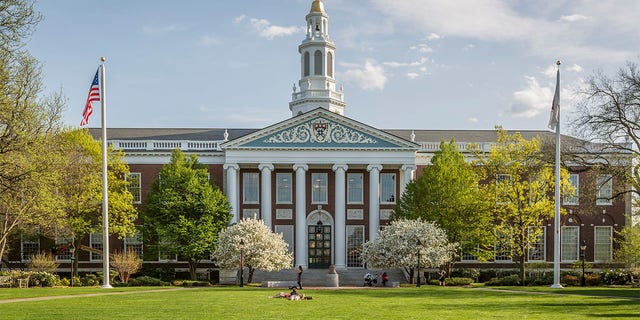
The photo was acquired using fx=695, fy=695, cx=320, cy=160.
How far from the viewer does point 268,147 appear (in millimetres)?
54062

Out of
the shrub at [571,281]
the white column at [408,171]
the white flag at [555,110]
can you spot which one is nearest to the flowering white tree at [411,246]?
the shrub at [571,281]

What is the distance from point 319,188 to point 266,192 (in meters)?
4.91

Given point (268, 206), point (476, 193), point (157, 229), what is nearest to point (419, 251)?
point (476, 193)

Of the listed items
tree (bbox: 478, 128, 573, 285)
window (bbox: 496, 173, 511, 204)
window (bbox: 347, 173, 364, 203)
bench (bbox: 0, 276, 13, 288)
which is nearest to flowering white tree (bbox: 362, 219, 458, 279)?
tree (bbox: 478, 128, 573, 285)

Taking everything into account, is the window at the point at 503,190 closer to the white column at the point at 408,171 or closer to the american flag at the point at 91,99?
the white column at the point at 408,171

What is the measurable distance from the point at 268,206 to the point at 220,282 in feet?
23.2

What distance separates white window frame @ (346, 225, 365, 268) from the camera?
55.8 m

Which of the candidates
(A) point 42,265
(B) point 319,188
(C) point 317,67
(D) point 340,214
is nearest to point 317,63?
(C) point 317,67

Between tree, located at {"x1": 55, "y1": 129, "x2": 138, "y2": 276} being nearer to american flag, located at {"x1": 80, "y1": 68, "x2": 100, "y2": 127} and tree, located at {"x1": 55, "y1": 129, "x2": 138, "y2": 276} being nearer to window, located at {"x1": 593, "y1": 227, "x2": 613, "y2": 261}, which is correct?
american flag, located at {"x1": 80, "y1": 68, "x2": 100, "y2": 127}

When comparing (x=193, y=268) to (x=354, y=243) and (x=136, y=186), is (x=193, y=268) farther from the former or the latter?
(x=354, y=243)

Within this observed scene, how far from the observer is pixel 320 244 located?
5669 cm

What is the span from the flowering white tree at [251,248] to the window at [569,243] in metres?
23.9

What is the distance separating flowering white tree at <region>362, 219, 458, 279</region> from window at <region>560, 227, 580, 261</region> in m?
14.0

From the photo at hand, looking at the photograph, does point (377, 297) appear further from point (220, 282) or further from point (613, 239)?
point (613, 239)
